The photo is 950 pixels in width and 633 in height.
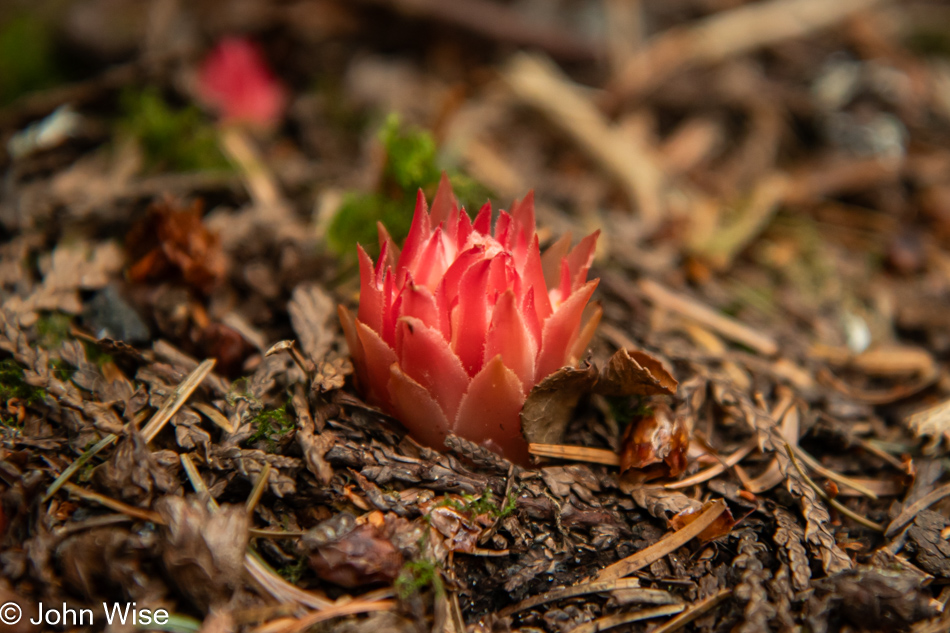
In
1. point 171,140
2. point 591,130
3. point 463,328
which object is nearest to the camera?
point 463,328

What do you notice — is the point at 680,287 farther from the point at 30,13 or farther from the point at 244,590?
the point at 30,13

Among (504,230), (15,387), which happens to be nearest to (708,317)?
(504,230)

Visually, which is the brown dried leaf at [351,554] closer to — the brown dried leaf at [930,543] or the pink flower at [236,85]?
the brown dried leaf at [930,543]

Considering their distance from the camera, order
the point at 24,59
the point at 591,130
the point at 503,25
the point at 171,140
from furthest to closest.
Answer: the point at 503,25
the point at 591,130
the point at 24,59
the point at 171,140

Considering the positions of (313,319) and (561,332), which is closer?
(561,332)

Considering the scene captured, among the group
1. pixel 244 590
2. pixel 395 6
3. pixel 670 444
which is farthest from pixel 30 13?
pixel 670 444

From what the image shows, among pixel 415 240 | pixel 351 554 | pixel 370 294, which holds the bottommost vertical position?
pixel 351 554

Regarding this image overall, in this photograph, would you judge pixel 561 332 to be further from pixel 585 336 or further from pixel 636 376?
pixel 636 376
